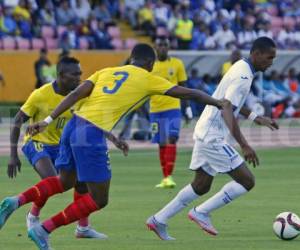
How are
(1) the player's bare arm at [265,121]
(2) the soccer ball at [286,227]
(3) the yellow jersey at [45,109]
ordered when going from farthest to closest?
(3) the yellow jersey at [45,109] < (1) the player's bare arm at [265,121] < (2) the soccer ball at [286,227]

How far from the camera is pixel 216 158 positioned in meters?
12.5

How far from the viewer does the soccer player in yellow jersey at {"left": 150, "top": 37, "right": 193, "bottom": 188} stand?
734 inches

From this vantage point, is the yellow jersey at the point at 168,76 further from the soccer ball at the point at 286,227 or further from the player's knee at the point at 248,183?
the soccer ball at the point at 286,227

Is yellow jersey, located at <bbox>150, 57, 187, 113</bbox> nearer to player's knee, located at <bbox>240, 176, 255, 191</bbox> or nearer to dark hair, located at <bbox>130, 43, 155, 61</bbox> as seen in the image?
player's knee, located at <bbox>240, 176, 255, 191</bbox>

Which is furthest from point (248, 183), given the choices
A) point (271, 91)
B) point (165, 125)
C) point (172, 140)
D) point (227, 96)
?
point (271, 91)

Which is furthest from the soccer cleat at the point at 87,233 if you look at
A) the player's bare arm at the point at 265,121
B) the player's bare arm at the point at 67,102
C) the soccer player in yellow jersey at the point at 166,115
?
the soccer player in yellow jersey at the point at 166,115

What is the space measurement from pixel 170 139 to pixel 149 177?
1305 mm

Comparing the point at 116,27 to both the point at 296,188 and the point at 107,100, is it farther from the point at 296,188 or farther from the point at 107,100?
the point at 107,100

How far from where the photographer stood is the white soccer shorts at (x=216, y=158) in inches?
491

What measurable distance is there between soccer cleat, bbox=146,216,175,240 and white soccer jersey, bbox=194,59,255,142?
42.7 inches

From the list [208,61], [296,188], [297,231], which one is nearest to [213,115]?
[297,231]

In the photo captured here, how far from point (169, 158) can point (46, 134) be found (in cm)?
557

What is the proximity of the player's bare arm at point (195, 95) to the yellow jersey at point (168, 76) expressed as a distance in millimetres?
7556

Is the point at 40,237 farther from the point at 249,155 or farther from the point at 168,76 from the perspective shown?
the point at 168,76
